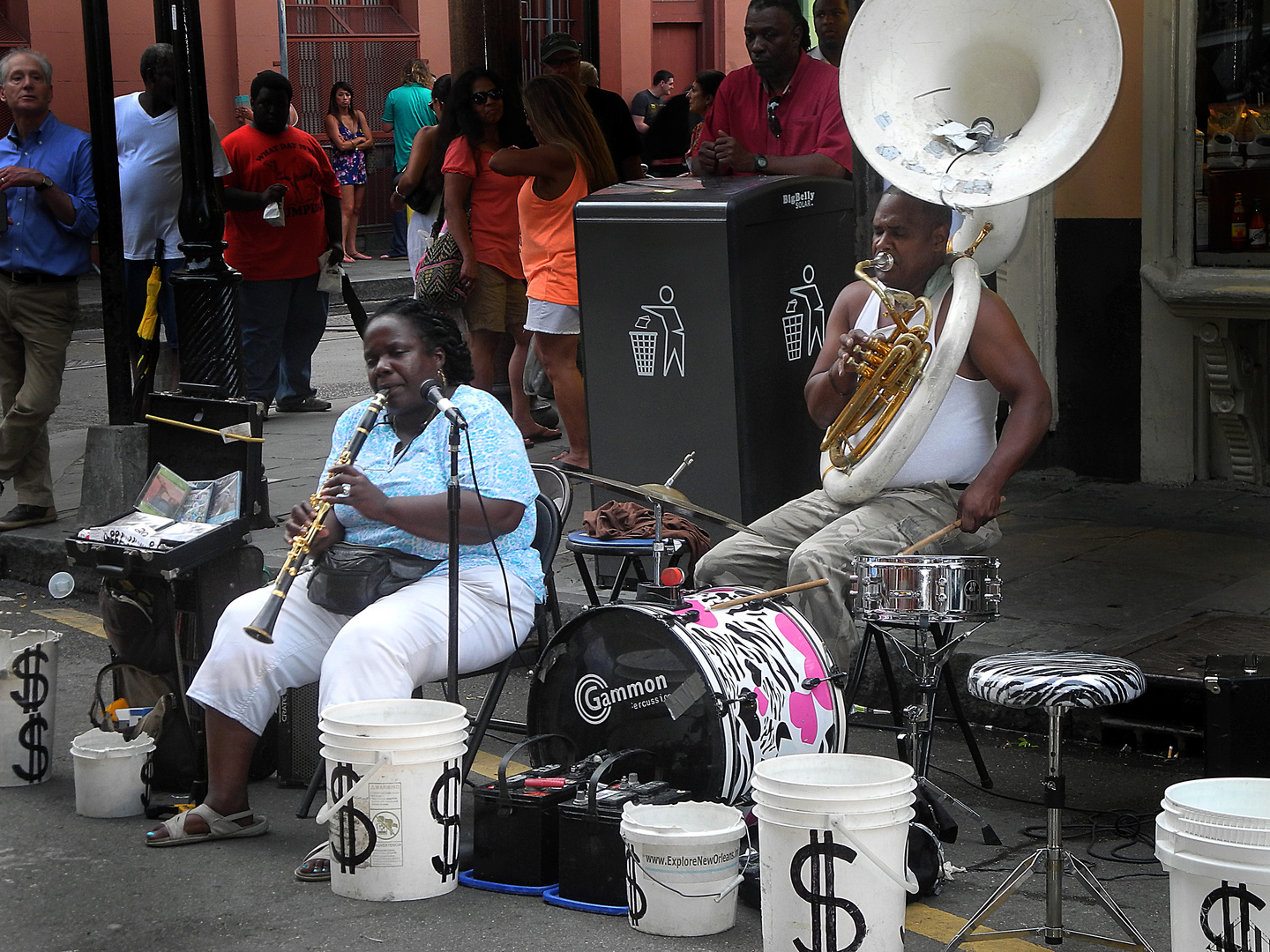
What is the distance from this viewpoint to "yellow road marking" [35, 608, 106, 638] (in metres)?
6.38

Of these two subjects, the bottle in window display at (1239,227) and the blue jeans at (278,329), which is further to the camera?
the blue jeans at (278,329)

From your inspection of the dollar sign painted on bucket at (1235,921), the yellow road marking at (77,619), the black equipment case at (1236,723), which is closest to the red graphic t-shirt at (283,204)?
the yellow road marking at (77,619)

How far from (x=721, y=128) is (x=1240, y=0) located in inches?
84.8

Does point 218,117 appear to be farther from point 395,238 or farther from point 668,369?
point 668,369

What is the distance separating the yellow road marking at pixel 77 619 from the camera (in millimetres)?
6375

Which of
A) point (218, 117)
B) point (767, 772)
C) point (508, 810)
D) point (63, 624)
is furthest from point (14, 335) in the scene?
point (218, 117)

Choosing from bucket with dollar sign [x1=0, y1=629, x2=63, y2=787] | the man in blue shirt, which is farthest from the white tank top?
the man in blue shirt

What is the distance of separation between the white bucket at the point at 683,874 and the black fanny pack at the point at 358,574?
1041 millimetres

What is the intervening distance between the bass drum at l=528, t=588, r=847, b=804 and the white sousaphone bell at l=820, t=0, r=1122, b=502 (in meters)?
0.55

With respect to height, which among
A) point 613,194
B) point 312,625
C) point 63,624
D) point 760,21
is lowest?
point 63,624

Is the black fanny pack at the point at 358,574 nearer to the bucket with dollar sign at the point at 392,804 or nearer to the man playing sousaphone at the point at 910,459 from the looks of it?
the bucket with dollar sign at the point at 392,804

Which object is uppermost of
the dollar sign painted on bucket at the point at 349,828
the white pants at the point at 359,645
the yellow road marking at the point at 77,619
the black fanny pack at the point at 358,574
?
the black fanny pack at the point at 358,574

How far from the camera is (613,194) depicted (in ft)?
19.8

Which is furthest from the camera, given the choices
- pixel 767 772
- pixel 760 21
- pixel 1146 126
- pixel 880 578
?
pixel 1146 126
